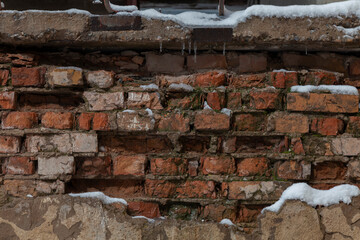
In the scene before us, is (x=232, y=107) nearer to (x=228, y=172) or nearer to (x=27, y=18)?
(x=228, y=172)

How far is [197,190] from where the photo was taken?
3.84ft

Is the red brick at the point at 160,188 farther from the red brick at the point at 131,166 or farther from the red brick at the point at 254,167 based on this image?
the red brick at the point at 254,167

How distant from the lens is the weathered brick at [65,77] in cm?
115

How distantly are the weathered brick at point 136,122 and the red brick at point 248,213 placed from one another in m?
0.53

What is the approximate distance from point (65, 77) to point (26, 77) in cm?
17

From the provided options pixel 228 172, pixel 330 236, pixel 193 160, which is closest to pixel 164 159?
pixel 193 160

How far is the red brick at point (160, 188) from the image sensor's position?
1.17 metres

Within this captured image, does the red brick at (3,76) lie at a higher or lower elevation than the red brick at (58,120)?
higher

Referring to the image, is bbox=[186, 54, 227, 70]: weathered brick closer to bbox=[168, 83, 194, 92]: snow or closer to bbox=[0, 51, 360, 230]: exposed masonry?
bbox=[0, 51, 360, 230]: exposed masonry

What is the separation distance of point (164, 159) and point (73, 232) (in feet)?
1.54

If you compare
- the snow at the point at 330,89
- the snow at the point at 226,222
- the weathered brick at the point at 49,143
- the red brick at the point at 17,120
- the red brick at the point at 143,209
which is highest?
the snow at the point at 330,89

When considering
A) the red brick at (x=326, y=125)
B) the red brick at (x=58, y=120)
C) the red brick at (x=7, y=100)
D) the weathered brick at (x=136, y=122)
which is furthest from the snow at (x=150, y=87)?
the red brick at (x=326, y=125)

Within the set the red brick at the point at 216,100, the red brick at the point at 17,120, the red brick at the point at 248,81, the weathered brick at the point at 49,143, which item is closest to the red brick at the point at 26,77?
the red brick at the point at 17,120

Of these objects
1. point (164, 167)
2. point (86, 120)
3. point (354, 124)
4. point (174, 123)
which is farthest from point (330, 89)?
point (86, 120)
